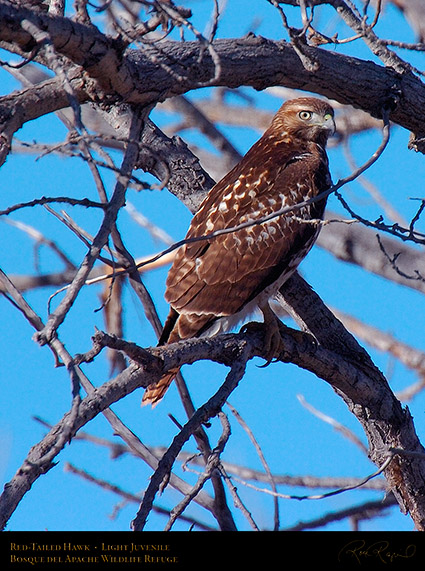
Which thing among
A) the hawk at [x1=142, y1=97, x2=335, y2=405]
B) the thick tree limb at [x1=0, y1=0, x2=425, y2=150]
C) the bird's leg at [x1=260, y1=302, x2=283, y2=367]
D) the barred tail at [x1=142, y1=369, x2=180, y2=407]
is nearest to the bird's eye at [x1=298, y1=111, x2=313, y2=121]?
the hawk at [x1=142, y1=97, x2=335, y2=405]

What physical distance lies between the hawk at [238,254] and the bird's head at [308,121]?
786 millimetres

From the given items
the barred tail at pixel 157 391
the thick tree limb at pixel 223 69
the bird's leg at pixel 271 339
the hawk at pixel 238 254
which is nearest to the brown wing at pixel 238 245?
the hawk at pixel 238 254

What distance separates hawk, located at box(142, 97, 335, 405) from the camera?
4703 mm

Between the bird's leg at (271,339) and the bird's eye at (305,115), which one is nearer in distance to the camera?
the bird's leg at (271,339)

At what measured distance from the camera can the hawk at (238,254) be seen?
4703 millimetres

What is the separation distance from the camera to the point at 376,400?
4.64 metres

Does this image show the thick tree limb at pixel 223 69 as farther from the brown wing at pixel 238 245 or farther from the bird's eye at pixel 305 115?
the bird's eye at pixel 305 115

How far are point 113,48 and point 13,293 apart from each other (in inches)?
50.6

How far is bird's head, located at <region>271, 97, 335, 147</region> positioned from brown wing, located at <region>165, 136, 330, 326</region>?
87cm

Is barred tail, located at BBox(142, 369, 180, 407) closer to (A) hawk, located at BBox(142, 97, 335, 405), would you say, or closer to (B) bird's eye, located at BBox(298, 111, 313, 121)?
(A) hawk, located at BBox(142, 97, 335, 405)
